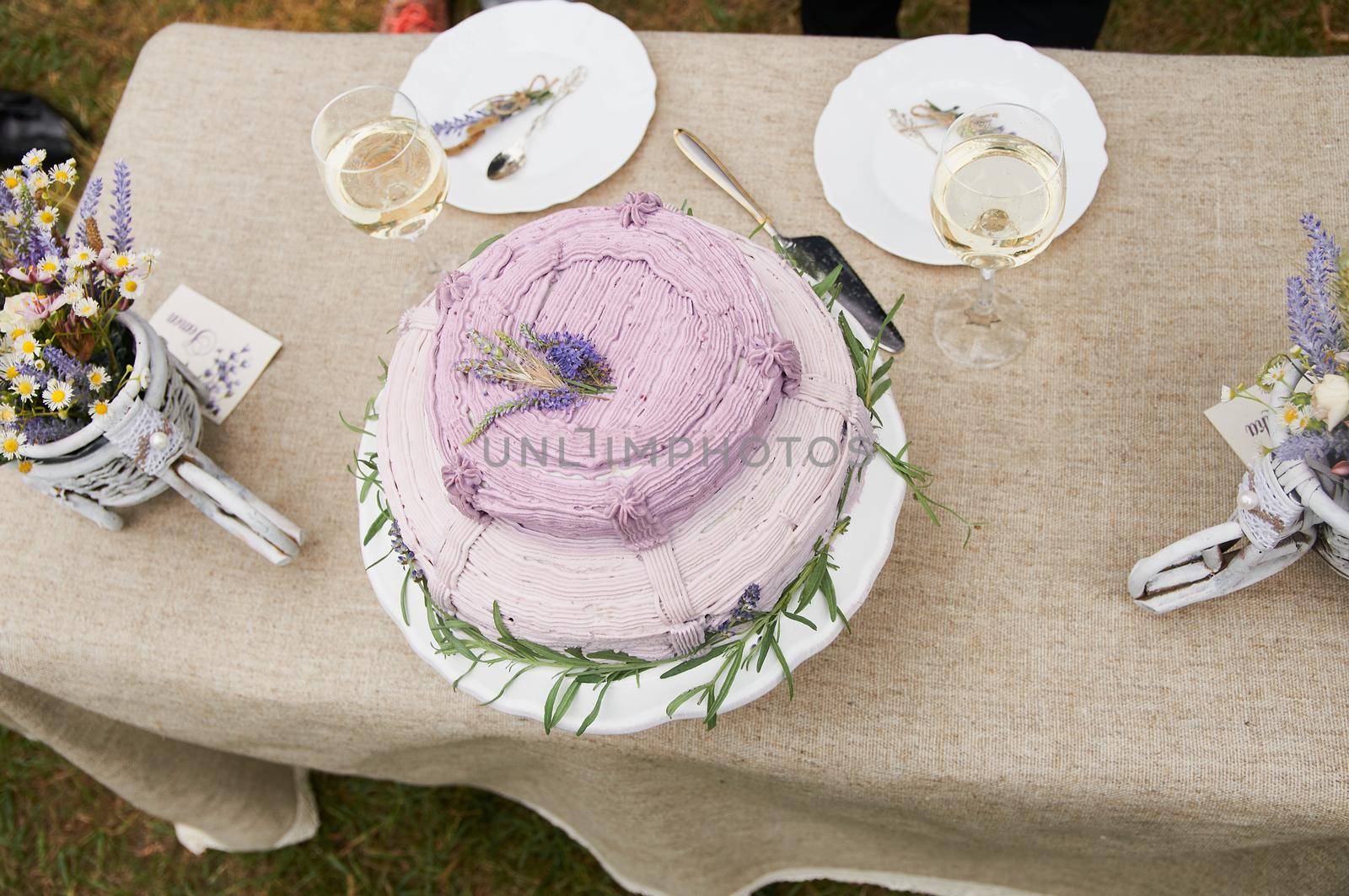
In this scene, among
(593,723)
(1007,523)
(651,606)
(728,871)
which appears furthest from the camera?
(728,871)

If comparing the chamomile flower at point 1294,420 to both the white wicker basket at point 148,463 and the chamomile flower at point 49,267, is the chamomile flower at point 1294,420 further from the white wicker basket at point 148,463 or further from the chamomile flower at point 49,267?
the chamomile flower at point 49,267

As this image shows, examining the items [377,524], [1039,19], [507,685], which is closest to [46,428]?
[377,524]

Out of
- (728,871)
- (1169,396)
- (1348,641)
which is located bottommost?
(728,871)

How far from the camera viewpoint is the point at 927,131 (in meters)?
1.53

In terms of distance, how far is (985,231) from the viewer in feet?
4.03

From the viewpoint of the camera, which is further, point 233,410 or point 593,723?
point 233,410

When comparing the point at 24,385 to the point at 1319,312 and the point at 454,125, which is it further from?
the point at 1319,312

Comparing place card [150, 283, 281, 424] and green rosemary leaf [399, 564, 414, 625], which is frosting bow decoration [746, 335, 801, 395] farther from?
place card [150, 283, 281, 424]

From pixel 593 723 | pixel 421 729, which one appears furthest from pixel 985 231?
pixel 421 729

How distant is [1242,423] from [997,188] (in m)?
0.49

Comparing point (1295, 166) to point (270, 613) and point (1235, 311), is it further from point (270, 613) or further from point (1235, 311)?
point (270, 613)

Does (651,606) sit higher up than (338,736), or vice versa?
(651,606)

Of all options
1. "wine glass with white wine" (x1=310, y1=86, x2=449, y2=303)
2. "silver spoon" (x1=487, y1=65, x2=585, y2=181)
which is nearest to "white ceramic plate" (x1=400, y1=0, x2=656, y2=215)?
"silver spoon" (x1=487, y1=65, x2=585, y2=181)

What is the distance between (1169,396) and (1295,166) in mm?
451
